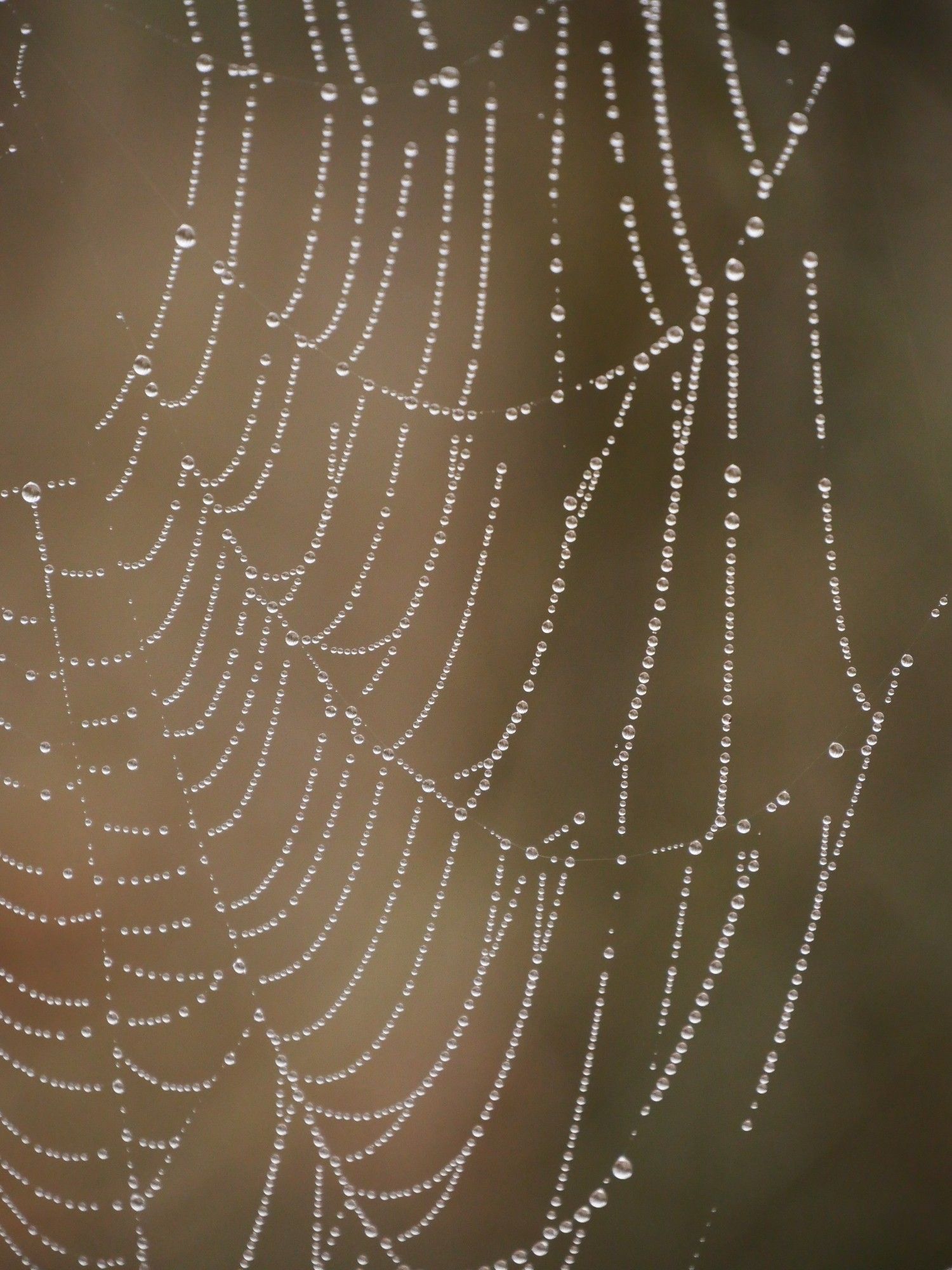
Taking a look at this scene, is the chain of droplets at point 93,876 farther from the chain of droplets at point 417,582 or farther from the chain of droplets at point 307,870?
the chain of droplets at point 417,582

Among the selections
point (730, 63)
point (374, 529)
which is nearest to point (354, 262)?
point (374, 529)

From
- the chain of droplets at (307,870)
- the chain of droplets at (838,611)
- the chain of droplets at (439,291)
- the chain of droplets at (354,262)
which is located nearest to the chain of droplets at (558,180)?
the chain of droplets at (439,291)

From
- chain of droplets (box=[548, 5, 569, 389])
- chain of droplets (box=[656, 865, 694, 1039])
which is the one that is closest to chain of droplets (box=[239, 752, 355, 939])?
chain of droplets (box=[656, 865, 694, 1039])

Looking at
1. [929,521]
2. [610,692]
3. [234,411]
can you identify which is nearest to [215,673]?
[234,411]

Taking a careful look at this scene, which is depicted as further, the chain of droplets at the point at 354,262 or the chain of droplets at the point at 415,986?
the chain of droplets at the point at 415,986

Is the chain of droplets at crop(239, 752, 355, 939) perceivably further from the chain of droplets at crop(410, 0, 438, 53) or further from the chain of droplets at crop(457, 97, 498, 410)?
the chain of droplets at crop(410, 0, 438, 53)

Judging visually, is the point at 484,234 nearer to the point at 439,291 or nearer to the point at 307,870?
the point at 439,291

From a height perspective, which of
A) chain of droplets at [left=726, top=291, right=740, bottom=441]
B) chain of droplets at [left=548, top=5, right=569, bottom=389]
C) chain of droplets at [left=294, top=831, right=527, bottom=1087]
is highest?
chain of droplets at [left=548, top=5, right=569, bottom=389]

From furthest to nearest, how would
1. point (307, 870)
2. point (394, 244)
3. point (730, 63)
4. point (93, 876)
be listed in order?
point (307, 870) < point (93, 876) < point (394, 244) < point (730, 63)

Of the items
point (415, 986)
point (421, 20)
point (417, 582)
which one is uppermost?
point (421, 20)
